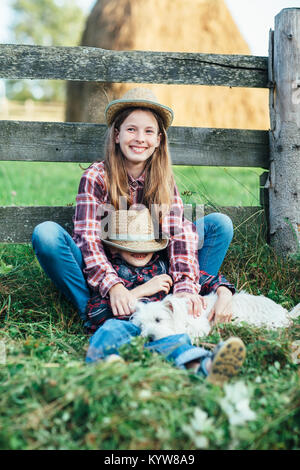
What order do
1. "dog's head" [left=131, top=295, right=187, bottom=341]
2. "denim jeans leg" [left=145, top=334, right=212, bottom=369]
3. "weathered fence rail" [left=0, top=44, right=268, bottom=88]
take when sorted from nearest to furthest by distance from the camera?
1. "denim jeans leg" [left=145, top=334, right=212, bottom=369]
2. "dog's head" [left=131, top=295, right=187, bottom=341]
3. "weathered fence rail" [left=0, top=44, right=268, bottom=88]

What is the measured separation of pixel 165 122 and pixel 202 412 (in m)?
1.91

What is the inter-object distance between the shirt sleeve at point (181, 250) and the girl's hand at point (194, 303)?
0.17 feet

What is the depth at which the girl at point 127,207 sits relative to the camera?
8.46 feet

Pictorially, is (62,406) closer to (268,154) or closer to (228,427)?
(228,427)

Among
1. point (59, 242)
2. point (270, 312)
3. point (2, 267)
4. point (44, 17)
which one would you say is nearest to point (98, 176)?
point (59, 242)

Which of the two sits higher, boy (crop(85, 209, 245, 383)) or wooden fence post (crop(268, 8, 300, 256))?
wooden fence post (crop(268, 8, 300, 256))

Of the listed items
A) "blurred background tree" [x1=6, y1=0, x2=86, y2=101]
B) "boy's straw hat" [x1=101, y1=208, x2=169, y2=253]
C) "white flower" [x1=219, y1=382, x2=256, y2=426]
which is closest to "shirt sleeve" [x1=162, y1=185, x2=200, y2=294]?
"boy's straw hat" [x1=101, y1=208, x2=169, y2=253]

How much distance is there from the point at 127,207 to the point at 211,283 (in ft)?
2.26

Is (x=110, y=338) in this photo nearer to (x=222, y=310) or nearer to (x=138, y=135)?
(x=222, y=310)

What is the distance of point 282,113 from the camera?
328 cm

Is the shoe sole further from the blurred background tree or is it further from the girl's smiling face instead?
the blurred background tree

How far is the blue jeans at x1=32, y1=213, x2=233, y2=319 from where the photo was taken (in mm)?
2545

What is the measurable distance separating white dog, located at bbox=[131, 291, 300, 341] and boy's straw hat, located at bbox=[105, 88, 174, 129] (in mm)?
1130

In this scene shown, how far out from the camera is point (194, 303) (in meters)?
2.57
